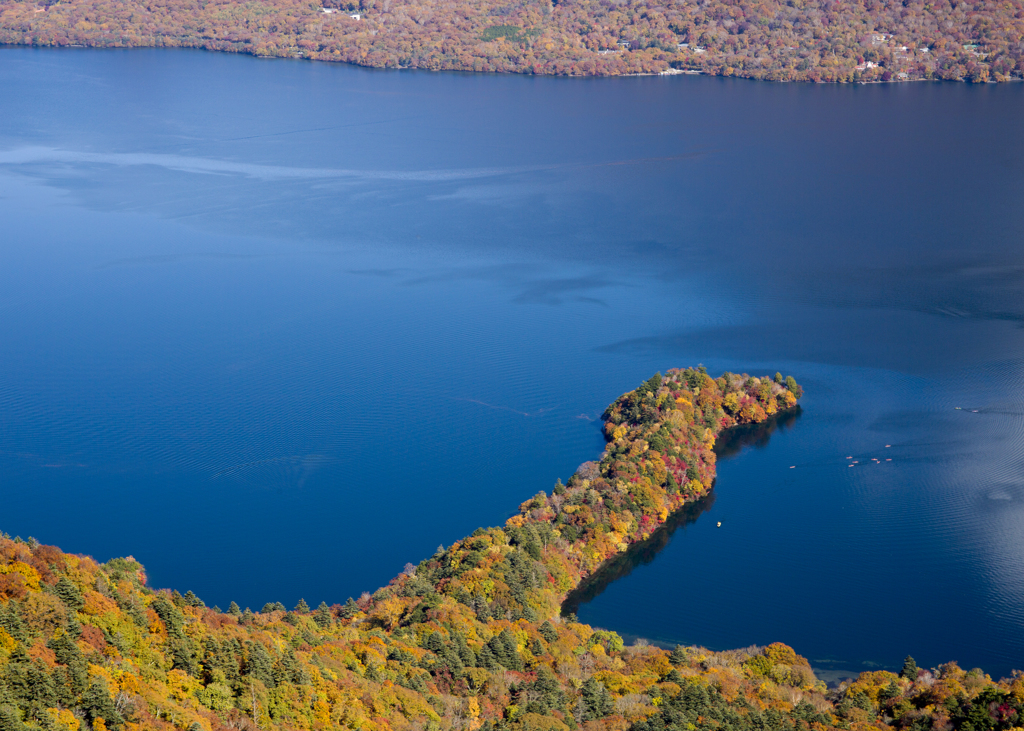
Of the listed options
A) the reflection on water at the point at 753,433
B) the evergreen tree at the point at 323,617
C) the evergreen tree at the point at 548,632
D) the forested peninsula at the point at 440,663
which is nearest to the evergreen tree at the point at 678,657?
the forested peninsula at the point at 440,663

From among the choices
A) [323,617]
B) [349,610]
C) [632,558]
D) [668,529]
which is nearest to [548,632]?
[349,610]

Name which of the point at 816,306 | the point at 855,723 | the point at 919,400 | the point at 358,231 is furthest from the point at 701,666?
the point at 358,231

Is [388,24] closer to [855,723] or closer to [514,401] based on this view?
[514,401]

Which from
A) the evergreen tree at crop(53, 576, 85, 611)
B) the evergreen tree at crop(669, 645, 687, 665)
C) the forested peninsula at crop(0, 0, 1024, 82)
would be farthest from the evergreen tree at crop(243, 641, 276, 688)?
the forested peninsula at crop(0, 0, 1024, 82)

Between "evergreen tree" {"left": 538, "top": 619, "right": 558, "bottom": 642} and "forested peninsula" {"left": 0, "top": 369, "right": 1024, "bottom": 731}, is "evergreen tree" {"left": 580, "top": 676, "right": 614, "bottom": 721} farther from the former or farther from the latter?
"evergreen tree" {"left": 538, "top": 619, "right": 558, "bottom": 642}

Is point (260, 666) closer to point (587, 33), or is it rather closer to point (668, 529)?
point (668, 529)
